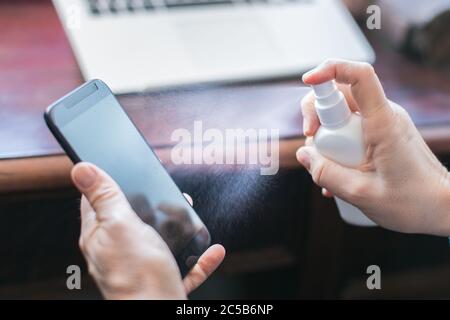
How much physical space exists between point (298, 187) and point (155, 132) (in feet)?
0.54

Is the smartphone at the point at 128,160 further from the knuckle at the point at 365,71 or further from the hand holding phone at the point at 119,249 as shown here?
the knuckle at the point at 365,71

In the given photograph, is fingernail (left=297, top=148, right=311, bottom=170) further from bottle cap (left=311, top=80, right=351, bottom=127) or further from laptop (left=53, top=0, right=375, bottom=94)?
laptop (left=53, top=0, right=375, bottom=94)

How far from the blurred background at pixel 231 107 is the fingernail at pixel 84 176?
0.13m

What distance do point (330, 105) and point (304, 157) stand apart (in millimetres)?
63

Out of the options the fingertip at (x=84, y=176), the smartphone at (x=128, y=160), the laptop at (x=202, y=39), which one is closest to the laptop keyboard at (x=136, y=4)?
the laptop at (x=202, y=39)

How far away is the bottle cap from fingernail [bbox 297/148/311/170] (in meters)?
0.04

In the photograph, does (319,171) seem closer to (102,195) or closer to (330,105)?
(330,105)

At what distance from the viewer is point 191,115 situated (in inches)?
25.1

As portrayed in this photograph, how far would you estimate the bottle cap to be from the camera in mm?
509

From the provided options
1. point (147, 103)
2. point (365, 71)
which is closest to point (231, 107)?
point (147, 103)

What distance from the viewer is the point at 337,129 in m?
0.52

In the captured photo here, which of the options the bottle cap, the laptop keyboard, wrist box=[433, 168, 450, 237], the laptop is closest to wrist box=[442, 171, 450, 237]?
wrist box=[433, 168, 450, 237]

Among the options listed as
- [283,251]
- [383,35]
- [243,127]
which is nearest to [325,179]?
[243,127]
